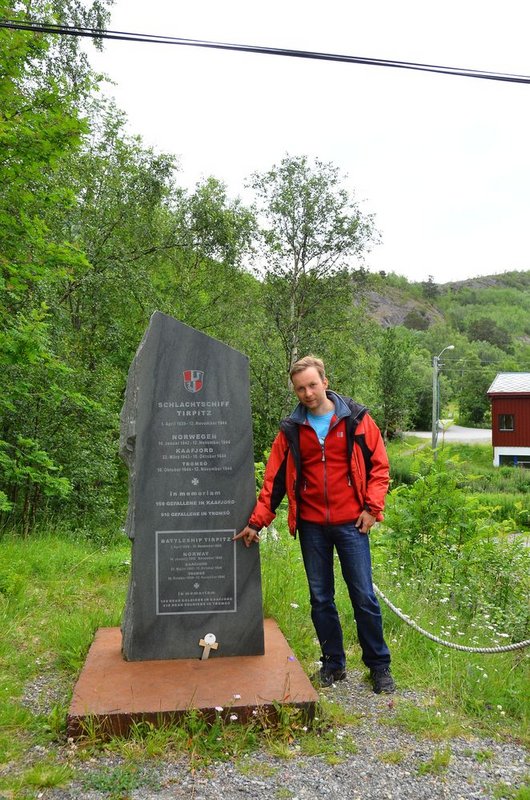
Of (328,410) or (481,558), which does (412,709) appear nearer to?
(328,410)

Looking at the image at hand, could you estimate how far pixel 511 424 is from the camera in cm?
4025

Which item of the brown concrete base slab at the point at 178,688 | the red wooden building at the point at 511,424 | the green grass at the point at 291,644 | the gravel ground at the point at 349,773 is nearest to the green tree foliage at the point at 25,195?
the green grass at the point at 291,644

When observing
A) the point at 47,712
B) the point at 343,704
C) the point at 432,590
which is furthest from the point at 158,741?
the point at 432,590

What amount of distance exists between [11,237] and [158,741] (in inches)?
234

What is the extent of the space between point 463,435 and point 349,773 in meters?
53.2

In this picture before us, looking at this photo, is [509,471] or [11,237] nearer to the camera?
Answer: [11,237]

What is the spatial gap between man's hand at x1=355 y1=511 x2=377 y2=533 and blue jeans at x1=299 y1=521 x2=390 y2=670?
0.04 m

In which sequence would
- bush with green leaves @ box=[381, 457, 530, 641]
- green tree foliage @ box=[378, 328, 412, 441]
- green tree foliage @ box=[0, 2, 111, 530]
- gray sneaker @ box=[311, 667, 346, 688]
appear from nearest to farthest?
gray sneaker @ box=[311, 667, 346, 688] → bush with green leaves @ box=[381, 457, 530, 641] → green tree foliage @ box=[0, 2, 111, 530] → green tree foliage @ box=[378, 328, 412, 441]

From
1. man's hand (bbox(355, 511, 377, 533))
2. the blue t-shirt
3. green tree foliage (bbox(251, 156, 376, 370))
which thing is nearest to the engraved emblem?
the blue t-shirt

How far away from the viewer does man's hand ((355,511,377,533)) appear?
12.6 ft

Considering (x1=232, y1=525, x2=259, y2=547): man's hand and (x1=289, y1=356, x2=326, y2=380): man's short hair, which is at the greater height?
(x1=289, y1=356, x2=326, y2=380): man's short hair

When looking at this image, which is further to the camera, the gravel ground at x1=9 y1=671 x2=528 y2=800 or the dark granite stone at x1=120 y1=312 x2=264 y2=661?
the dark granite stone at x1=120 y1=312 x2=264 y2=661

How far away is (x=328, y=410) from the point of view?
3969 millimetres

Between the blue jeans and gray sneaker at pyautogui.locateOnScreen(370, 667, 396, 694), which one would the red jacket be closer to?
the blue jeans
